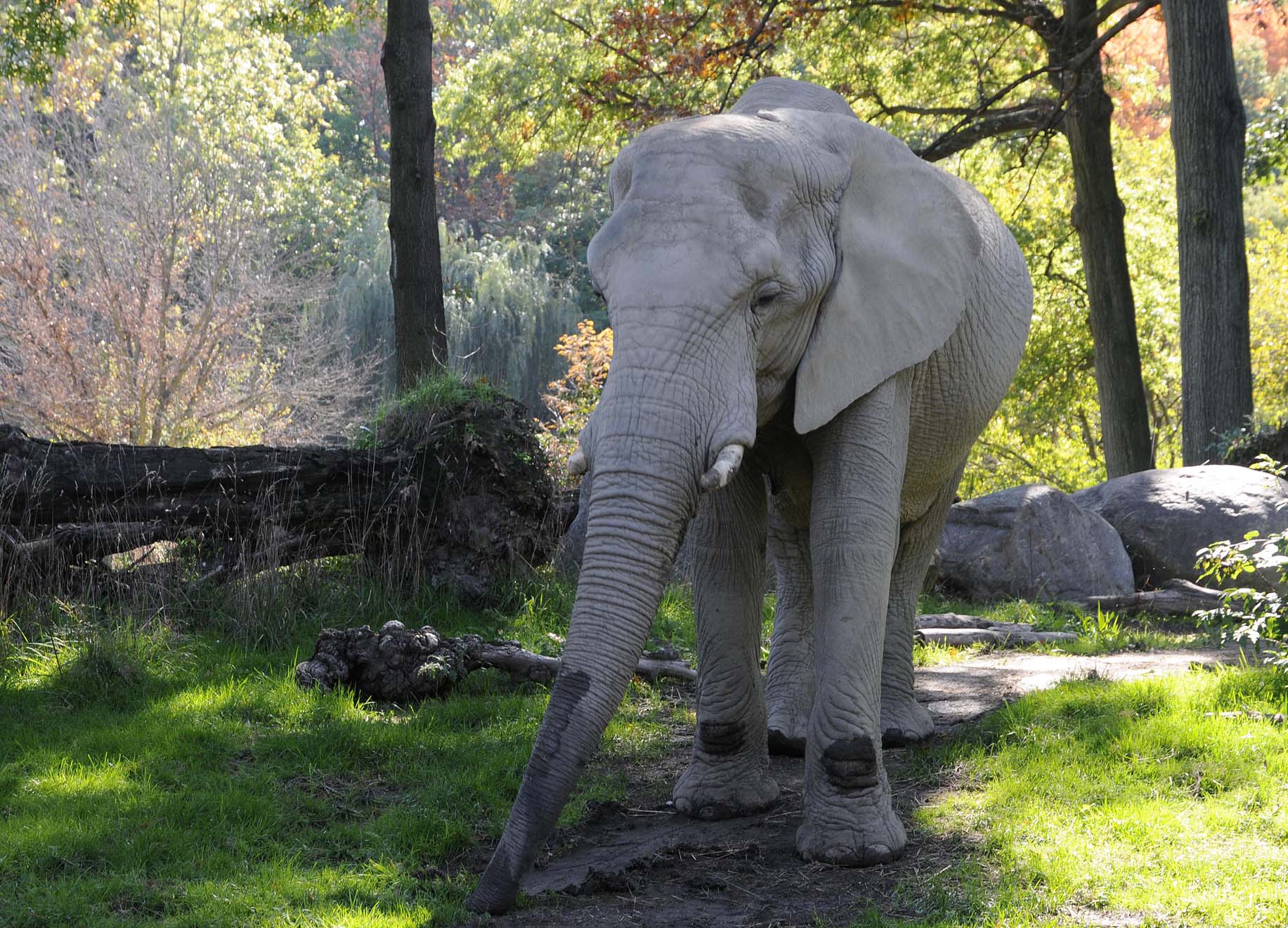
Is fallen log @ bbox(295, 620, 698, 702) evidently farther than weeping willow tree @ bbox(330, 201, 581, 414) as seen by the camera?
No

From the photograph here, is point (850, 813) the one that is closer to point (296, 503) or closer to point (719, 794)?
point (719, 794)

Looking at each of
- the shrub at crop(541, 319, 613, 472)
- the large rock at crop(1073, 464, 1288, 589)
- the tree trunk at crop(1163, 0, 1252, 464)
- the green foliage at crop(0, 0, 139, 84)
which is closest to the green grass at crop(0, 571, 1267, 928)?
the large rock at crop(1073, 464, 1288, 589)

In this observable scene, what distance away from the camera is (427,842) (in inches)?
207

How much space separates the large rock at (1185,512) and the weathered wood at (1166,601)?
32.7 inches

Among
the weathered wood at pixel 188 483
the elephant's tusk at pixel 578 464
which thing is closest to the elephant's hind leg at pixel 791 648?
the elephant's tusk at pixel 578 464

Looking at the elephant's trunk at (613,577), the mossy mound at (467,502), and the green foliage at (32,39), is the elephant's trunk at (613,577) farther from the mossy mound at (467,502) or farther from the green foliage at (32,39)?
the green foliage at (32,39)

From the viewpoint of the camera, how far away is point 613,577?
4211mm

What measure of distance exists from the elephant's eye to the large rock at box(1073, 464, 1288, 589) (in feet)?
24.8

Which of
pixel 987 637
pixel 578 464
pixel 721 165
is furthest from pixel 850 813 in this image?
pixel 987 637

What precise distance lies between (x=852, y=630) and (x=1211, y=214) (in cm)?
1028

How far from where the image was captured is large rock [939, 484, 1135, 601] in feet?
36.2

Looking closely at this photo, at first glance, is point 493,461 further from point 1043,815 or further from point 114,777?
point 1043,815

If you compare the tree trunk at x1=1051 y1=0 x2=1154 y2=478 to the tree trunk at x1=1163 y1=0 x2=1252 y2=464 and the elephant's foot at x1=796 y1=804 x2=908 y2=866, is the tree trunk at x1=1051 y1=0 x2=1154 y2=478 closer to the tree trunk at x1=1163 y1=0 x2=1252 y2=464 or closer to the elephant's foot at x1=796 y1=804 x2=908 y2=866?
the tree trunk at x1=1163 y1=0 x2=1252 y2=464

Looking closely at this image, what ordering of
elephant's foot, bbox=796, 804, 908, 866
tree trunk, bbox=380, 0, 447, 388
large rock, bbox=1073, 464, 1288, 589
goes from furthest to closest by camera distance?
tree trunk, bbox=380, 0, 447, 388
large rock, bbox=1073, 464, 1288, 589
elephant's foot, bbox=796, 804, 908, 866
